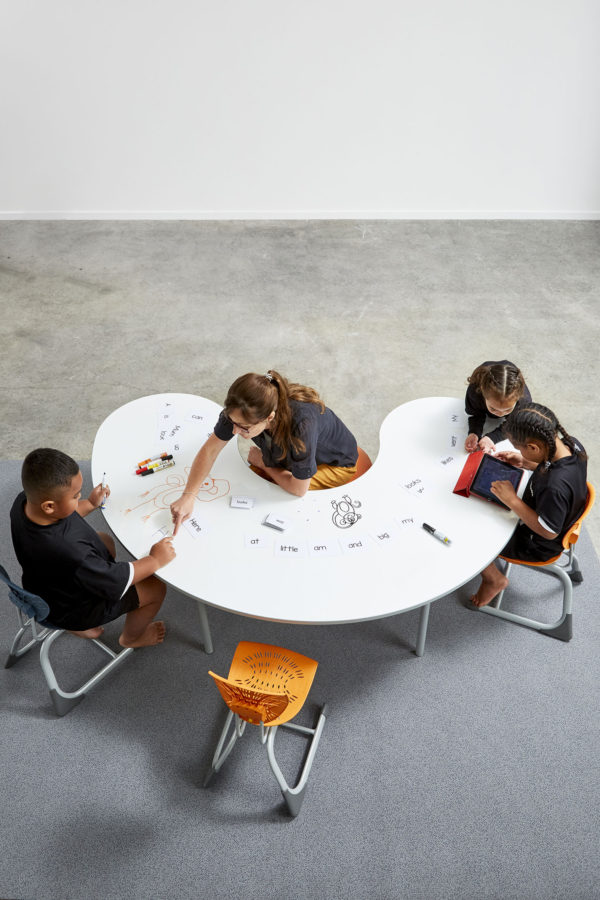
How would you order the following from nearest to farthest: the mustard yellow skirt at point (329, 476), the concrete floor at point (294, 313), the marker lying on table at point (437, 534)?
the marker lying on table at point (437, 534)
the mustard yellow skirt at point (329, 476)
the concrete floor at point (294, 313)

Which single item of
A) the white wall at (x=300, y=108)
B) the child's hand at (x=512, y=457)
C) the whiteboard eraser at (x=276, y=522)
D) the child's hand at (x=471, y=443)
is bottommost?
the whiteboard eraser at (x=276, y=522)

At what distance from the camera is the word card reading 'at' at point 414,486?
2.58 metres

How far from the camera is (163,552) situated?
2.31 metres

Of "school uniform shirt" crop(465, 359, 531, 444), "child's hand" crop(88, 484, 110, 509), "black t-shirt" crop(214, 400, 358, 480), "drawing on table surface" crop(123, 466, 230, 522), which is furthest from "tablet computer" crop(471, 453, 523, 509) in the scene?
"child's hand" crop(88, 484, 110, 509)

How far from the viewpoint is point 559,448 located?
2432 millimetres

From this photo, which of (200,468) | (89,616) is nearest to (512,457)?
(200,468)

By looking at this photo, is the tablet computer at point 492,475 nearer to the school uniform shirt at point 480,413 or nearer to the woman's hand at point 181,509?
the school uniform shirt at point 480,413

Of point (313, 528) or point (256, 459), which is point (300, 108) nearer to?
point (256, 459)

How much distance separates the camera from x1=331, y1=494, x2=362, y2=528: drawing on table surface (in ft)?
8.09

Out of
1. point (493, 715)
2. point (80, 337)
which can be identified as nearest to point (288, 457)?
point (493, 715)

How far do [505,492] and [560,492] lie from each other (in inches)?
7.8

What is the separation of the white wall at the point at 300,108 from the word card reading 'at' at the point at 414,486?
387cm

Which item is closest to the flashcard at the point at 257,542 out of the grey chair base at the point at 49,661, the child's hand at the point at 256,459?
the child's hand at the point at 256,459

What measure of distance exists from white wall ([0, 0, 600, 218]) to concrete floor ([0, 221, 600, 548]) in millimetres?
244
